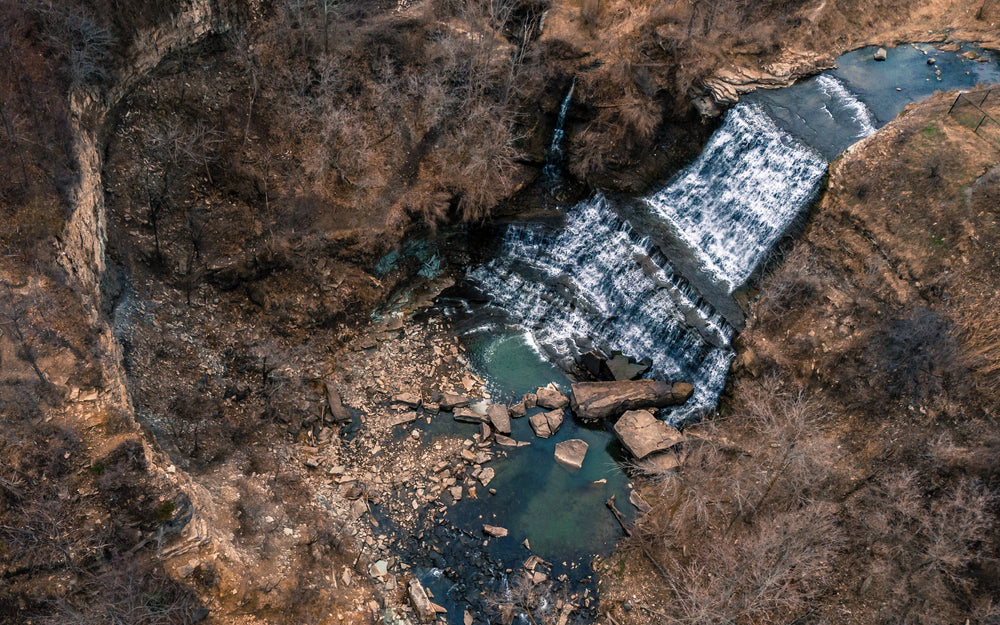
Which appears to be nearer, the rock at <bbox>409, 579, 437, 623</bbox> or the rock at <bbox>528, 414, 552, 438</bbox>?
the rock at <bbox>409, 579, 437, 623</bbox>

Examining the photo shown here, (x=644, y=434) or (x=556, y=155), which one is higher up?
(x=556, y=155)

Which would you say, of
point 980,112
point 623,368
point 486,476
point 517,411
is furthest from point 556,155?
point 980,112

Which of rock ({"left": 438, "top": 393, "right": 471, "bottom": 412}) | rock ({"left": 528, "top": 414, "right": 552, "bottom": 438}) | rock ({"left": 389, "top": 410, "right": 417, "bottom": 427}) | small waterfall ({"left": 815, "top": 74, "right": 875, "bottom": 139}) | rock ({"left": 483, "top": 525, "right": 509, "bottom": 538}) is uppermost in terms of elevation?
small waterfall ({"left": 815, "top": 74, "right": 875, "bottom": 139})

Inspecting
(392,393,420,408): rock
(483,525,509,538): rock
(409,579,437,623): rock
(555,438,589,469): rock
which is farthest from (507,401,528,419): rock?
(409,579,437,623): rock

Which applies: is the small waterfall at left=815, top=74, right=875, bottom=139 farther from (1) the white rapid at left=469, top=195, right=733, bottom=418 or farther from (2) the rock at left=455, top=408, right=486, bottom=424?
(2) the rock at left=455, top=408, right=486, bottom=424

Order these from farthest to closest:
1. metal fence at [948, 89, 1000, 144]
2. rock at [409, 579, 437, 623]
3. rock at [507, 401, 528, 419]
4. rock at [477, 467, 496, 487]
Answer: rock at [507, 401, 528, 419] → metal fence at [948, 89, 1000, 144] → rock at [477, 467, 496, 487] → rock at [409, 579, 437, 623]

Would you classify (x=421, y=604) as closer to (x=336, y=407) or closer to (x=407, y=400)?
(x=407, y=400)
